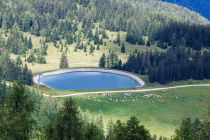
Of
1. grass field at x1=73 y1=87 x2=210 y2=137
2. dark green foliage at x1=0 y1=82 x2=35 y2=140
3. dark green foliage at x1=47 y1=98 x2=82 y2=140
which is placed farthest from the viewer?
grass field at x1=73 y1=87 x2=210 y2=137

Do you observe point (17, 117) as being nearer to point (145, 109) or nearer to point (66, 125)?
point (66, 125)

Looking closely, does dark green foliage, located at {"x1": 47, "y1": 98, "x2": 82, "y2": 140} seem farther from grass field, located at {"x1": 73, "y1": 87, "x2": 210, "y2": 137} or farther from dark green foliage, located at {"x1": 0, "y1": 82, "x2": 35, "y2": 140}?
grass field, located at {"x1": 73, "y1": 87, "x2": 210, "y2": 137}

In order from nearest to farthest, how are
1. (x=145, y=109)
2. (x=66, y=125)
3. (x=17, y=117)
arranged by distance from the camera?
(x=17, y=117)
(x=66, y=125)
(x=145, y=109)

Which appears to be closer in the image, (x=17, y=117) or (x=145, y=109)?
(x=17, y=117)

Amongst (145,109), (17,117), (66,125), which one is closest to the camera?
(17,117)

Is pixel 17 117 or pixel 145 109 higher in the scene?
pixel 17 117

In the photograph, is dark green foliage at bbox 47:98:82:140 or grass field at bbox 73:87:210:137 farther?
grass field at bbox 73:87:210:137

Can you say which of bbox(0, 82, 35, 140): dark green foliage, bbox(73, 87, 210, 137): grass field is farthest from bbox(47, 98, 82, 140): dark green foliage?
bbox(73, 87, 210, 137): grass field

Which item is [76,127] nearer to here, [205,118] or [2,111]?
[2,111]

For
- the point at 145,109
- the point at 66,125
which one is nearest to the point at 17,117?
the point at 66,125

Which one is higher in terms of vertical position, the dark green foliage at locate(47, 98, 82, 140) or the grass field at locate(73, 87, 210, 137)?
the dark green foliage at locate(47, 98, 82, 140)

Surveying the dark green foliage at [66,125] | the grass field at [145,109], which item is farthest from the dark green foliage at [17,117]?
the grass field at [145,109]
